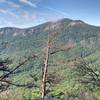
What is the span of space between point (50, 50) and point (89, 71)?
29.4 feet

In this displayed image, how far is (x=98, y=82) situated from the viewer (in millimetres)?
8859

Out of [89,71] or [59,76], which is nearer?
[89,71]

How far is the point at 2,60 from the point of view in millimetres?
5719

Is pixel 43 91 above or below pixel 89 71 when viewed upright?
below

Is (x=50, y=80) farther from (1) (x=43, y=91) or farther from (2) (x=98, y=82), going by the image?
(2) (x=98, y=82)

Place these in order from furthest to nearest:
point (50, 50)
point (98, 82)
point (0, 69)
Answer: point (50, 50) → point (98, 82) → point (0, 69)

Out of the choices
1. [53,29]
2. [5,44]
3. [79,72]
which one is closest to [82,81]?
[79,72]

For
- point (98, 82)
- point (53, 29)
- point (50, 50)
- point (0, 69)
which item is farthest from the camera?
point (50, 50)

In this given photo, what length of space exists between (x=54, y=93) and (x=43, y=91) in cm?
187

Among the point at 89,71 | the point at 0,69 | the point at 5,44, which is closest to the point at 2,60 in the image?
the point at 0,69

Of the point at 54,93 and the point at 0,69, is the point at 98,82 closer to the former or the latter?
the point at 0,69

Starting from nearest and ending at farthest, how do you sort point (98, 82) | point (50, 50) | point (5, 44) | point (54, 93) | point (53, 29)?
point (5, 44)
point (98, 82)
point (53, 29)
point (50, 50)
point (54, 93)

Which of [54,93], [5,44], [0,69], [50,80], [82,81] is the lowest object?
[54,93]

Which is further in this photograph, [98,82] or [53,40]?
[53,40]
